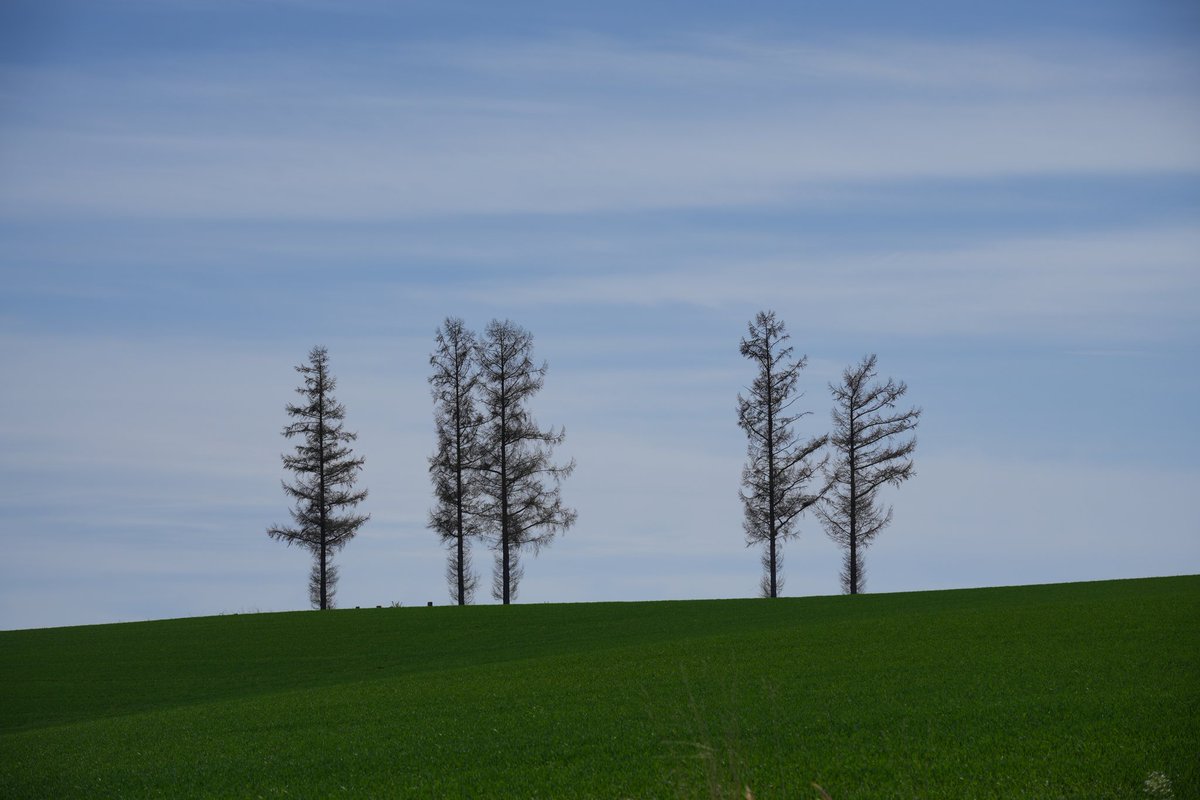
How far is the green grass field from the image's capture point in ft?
37.9

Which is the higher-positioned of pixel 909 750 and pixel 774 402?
pixel 774 402

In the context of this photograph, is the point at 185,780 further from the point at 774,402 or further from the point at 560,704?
the point at 774,402

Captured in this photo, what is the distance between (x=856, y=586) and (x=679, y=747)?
110 feet

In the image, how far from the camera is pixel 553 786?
1184cm

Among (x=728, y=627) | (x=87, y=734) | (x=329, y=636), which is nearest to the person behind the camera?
(x=87, y=734)

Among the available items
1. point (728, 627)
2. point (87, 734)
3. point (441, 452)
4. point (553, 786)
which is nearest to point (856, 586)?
point (728, 627)

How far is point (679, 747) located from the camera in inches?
546

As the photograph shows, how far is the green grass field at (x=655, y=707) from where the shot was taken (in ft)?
37.9

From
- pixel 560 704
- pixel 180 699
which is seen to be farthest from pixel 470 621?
pixel 560 704

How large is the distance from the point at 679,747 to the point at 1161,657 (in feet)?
34.6

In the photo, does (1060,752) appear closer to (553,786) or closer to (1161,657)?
(553,786)

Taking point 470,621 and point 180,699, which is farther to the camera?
point 470,621

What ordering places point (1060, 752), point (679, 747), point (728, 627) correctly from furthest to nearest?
point (728, 627), point (679, 747), point (1060, 752)

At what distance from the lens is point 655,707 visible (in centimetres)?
1647
